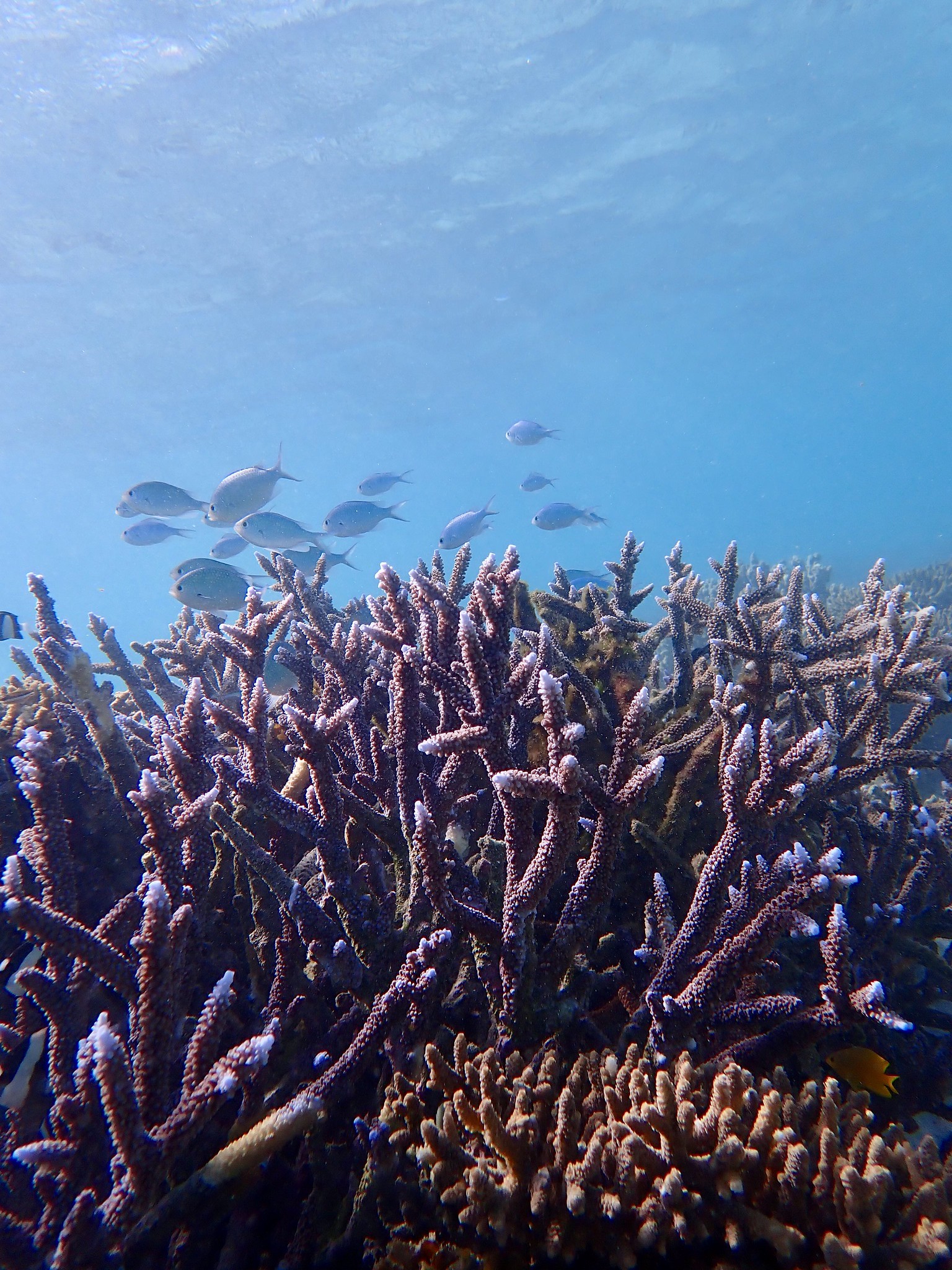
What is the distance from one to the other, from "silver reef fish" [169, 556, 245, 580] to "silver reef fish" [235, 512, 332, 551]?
2.63ft

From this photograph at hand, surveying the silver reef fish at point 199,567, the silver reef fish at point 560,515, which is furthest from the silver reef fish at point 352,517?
the silver reef fish at point 560,515

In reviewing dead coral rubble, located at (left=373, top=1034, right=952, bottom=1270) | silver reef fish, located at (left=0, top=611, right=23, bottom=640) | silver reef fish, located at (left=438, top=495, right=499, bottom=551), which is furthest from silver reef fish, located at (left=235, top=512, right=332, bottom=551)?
dead coral rubble, located at (left=373, top=1034, right=952, bottom=1270)

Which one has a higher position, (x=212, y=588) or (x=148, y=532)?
(x=148, y=532)

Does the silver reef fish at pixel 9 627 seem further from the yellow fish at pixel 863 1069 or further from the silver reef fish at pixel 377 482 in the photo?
the yellow fish at pixel 863 1069

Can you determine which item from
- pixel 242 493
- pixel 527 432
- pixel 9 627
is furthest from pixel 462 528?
pixel 9 627

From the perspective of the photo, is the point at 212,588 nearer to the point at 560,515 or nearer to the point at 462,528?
the point at 462,528

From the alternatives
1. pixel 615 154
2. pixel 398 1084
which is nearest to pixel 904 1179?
pixel 398 1084

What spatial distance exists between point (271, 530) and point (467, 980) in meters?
5.89

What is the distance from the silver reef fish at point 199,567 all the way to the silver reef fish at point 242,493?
37.5 inches

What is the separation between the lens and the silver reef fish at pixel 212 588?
5695 millimetres

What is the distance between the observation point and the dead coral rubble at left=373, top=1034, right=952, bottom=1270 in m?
1.39

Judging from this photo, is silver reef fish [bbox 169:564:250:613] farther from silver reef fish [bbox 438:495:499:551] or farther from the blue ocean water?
the blue ocean water

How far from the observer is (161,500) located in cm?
758

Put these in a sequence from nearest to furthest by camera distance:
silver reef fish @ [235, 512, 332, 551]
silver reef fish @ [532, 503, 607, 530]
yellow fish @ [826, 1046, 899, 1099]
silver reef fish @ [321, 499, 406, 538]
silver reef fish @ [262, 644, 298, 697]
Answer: yellow fish @ [826, 1046, 899, 1099] < silver reef fish @ [262, 644, 298, 697] < silver reef fish @ [235, 512, 332, 551] < silver reef fish @ [321, 499, 406, 538] < silver reef fish @ [532, 503, 607, 530]
